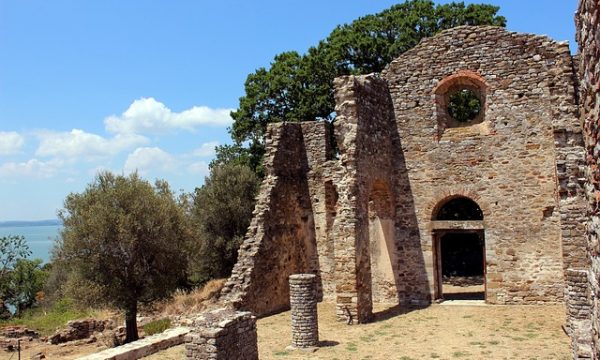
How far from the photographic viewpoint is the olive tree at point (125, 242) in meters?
16.2

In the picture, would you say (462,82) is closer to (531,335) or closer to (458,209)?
(531,335)

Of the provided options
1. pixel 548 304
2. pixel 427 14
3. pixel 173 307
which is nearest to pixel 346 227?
pixel 548 304

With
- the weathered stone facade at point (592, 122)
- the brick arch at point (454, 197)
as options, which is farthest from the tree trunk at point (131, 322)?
the weathered stone facade at point (592, 122)

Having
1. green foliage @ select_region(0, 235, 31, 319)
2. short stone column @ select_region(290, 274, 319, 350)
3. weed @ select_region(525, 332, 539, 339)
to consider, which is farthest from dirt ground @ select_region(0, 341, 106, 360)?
green foliage @ select_region(0, 235, 31, 319)

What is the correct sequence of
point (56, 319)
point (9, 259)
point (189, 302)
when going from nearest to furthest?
1. point (189, 302)
2. point (56, 319)
3. point (9, 259)

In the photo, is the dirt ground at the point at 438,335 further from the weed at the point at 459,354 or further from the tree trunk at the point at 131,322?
the tree trunk at the point at 131,322

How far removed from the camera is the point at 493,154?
1652 centimetres

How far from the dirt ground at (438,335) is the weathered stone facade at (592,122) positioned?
25.2 ft

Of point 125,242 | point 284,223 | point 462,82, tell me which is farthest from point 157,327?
point 462,82

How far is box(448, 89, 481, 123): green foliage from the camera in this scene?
25.5m

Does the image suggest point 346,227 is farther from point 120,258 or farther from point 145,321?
point 145,321

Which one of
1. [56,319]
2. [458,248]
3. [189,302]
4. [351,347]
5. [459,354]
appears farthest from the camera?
[458,248]

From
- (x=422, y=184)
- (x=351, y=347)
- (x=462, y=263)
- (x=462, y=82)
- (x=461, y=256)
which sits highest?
(x=462, y=82)

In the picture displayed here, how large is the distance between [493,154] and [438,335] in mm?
6368
